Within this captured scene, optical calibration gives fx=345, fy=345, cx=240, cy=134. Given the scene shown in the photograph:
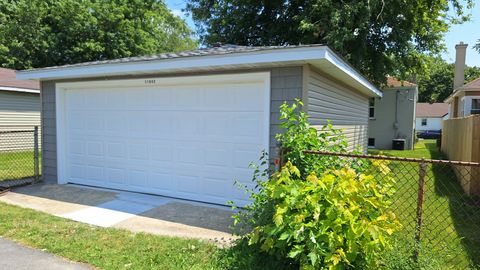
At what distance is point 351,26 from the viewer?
13.0 metres

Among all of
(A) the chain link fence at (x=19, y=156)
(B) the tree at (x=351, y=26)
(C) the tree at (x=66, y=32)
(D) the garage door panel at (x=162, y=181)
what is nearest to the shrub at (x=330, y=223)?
(D) the garage door panel at (x=162, y=181)

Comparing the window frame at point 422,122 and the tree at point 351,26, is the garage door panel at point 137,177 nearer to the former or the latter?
the tree at point 351,26

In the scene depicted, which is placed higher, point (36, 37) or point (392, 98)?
point (36, 37)

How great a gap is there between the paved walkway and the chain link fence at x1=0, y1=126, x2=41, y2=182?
403 cm

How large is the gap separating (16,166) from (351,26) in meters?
12.2

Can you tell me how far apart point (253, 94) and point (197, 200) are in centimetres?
218

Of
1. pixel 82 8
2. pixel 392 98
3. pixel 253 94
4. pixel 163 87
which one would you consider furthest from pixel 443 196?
pixel 82 8

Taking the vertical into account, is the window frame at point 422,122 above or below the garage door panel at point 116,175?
above

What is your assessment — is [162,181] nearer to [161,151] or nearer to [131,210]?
[161,151]

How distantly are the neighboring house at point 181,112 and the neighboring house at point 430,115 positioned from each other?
42349mm

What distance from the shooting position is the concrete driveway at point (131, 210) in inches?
187

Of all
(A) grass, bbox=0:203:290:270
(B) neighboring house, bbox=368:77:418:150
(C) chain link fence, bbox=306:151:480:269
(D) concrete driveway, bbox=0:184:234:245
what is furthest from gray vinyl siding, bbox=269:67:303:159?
(B) neighboring house, bbox=368:77:418:150

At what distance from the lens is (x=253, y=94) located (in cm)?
564

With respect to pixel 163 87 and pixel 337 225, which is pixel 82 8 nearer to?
pixel 163 87
